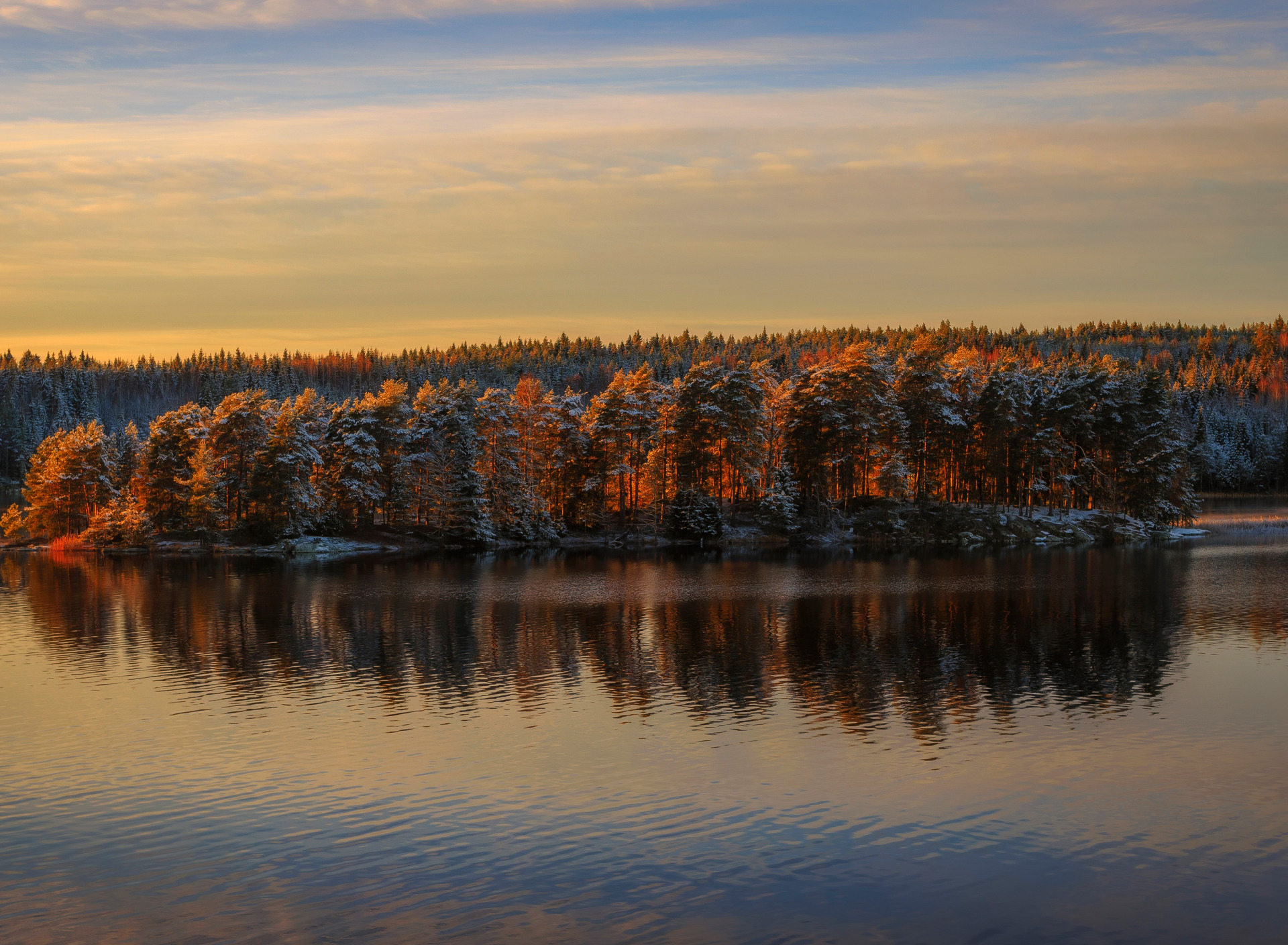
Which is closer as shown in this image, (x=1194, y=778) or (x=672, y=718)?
(x=1194, y=778)

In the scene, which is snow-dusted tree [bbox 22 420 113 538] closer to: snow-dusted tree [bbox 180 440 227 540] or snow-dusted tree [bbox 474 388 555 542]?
snow-dusted tree [bbox 180 440 227 540]

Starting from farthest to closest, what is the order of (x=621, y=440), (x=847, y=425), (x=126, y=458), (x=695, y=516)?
1. (x=126, y=458)
2. (x=621, y=440)
3. (x=847, y=425)
4. (x=695, y=516)

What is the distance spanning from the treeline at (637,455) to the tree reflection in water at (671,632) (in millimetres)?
19796

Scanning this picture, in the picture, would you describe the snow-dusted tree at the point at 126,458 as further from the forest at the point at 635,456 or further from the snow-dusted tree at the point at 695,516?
the snow-dusted tree at the point at 695,516

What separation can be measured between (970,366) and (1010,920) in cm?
10060

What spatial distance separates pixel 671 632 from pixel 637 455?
194 feet

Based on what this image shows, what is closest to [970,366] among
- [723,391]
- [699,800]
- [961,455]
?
[961,455]

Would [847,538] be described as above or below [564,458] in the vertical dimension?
below

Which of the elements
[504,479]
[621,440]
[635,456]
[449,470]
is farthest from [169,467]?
[635,456]

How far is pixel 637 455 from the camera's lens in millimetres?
105188

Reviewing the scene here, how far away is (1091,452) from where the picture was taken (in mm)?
→ 110938

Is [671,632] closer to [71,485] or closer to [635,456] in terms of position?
[635,456]

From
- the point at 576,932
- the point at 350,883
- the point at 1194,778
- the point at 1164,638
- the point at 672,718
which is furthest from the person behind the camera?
the point at 1164,638

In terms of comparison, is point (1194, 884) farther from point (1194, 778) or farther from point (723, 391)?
point (723, 391)
